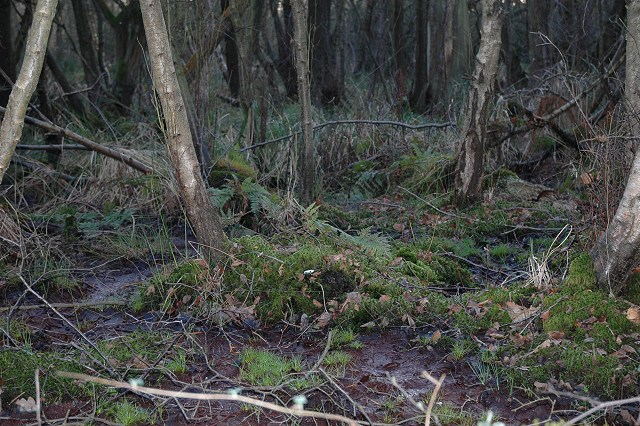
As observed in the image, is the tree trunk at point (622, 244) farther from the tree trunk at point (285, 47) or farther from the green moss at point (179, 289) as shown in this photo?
the tree trunk at point (285, 47)

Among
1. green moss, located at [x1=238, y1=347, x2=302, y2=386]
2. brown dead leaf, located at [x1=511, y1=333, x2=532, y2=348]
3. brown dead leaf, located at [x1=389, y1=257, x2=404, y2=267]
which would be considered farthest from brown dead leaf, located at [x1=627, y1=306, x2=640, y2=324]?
green moss, located at [x1=238, y1=347, x2=302, y2=386]

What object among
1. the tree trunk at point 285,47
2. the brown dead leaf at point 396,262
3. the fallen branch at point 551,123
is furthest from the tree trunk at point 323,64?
the brown dead leaf at point 396,262

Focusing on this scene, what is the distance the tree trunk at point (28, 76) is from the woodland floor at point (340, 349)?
1117 millimetres

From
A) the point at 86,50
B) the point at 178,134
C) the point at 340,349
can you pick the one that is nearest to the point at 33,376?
the point at 340,349

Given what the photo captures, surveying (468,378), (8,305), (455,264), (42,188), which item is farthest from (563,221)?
(42,188)

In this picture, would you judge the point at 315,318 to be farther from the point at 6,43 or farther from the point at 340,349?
the point at 6,43

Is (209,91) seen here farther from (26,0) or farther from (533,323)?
(533,323)

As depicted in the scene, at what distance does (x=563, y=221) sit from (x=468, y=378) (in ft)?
12.0

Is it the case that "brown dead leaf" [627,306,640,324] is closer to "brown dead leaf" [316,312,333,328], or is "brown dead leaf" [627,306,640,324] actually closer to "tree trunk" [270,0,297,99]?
"brown dead leaf" [316,312,333,328]

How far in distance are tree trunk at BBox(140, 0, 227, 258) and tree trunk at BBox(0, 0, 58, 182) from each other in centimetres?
114

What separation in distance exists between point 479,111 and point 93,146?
431 cm

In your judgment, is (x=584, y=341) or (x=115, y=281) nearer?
(x=584, y=341)

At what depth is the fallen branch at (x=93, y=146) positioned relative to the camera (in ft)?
27.7

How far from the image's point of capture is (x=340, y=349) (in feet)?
16.6
